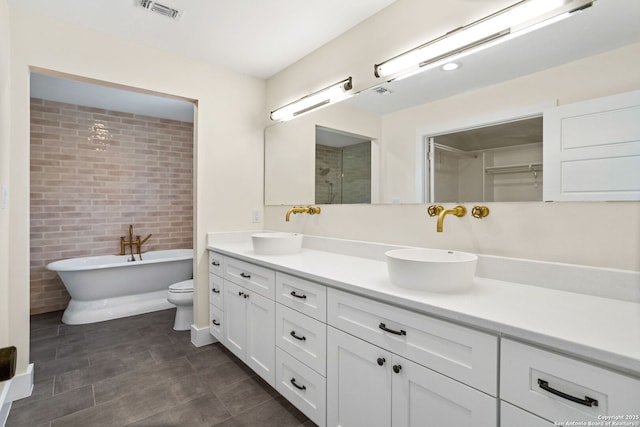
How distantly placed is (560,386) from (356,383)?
0.75 m

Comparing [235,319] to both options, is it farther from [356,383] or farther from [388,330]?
[388,330]

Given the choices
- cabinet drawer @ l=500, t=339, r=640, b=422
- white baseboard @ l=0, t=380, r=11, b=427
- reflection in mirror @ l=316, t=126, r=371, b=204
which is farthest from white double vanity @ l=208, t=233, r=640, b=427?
white baseboard @ l=0, t=380, r=11, b=427

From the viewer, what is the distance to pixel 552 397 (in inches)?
31.9

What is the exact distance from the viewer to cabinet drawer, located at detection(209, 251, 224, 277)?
2461 mm

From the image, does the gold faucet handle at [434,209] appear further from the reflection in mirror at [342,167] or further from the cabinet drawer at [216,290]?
the cabinet drawer at [216,290]

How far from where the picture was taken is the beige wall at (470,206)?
3.84 ft

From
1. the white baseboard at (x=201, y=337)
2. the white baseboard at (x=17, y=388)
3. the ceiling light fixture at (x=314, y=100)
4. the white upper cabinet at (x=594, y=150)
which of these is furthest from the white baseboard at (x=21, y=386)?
the white upper cabinet at (x=594, y=150)

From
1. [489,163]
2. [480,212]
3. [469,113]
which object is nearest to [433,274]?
[480,212]

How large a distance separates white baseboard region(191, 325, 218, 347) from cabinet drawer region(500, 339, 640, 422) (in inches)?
93.0

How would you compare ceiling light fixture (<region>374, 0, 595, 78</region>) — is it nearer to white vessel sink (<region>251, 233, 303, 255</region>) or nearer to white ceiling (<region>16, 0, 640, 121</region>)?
white ceiling (<region>16, 0, 640, 121</region>)

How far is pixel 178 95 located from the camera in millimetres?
2535

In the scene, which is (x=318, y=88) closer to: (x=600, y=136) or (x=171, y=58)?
(x=171, y=58)

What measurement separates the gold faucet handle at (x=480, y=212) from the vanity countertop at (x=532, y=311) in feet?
0.96

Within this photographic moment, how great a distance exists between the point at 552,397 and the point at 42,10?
123 inches
